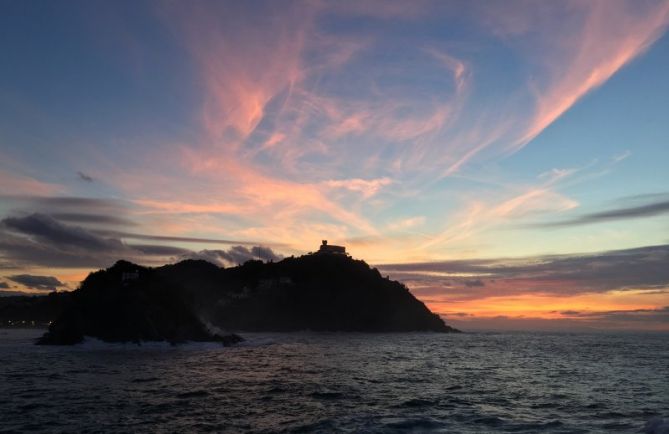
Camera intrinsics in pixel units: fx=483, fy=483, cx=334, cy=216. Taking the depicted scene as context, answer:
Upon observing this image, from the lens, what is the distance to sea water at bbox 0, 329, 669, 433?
105ft

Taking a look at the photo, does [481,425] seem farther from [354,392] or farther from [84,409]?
[84,409]

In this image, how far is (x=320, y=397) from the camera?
43188 mm

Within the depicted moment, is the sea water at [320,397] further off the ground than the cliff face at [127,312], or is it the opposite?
the cliff face at [127,312]

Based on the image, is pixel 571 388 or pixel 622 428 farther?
pixel 571 388

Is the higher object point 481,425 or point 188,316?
point 188,316

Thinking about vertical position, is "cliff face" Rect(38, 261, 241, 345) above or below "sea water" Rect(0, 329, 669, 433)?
above

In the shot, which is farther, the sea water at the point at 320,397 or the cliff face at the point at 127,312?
the cliff face at the point at 127,312

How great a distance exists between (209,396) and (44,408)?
41.5 ft

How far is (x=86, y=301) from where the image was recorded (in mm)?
104812

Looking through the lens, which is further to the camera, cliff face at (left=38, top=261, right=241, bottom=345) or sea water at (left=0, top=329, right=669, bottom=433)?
cliff face at (left=38, top=261, right=241, bottom=345)

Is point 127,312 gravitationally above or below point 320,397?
above

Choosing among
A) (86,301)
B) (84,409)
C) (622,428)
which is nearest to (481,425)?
(622,428)

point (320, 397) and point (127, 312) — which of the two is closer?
point (320, 397)

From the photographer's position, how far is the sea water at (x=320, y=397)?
3200 cm
